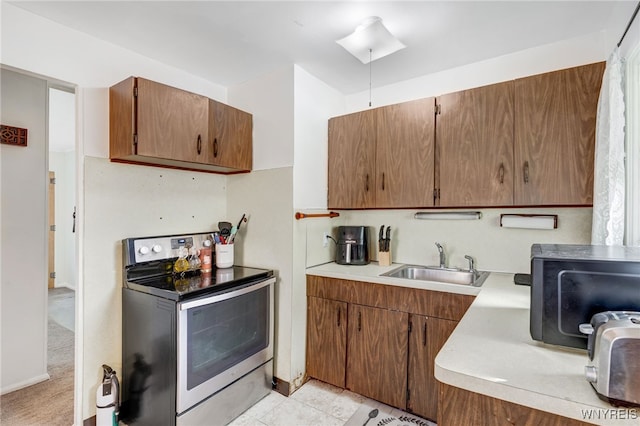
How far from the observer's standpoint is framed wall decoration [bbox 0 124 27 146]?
2.25 meters

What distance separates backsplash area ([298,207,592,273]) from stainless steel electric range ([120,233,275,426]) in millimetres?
647

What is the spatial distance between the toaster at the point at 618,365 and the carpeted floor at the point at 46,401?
106 inches

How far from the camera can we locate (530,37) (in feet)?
6.40

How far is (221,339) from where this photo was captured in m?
1.94

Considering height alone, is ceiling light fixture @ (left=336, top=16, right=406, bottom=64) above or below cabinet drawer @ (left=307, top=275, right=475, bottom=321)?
above

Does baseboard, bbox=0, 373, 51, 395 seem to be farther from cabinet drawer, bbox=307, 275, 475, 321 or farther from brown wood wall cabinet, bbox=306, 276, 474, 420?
cabinet drawer, bbox=307, 275, 475, 321

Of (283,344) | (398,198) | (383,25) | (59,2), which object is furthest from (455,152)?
(59,2)

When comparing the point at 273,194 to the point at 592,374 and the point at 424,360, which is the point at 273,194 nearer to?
the point at 424,360

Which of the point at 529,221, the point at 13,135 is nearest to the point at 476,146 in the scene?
the point at 529,221

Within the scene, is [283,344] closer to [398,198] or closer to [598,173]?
[398,198]

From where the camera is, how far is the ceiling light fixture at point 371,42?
1.79m

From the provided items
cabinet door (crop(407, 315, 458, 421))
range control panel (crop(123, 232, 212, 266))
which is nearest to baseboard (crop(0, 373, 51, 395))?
range control panel (crop(123, 232, 212, 266))

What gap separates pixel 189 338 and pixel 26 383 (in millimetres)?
1745

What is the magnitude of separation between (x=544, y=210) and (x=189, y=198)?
2633 millimetres
